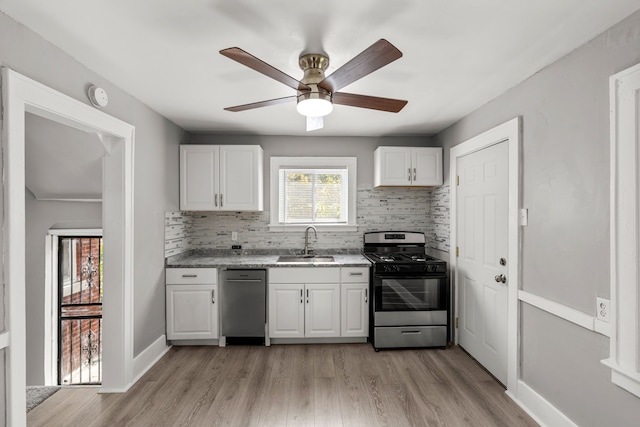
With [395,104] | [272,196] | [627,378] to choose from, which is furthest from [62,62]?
[627,378]

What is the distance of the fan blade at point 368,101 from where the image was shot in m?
1.95

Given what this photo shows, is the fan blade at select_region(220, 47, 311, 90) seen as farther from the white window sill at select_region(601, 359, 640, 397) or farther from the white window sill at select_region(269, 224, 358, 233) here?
the white window sill at select_region(269, 224, 358, 233)

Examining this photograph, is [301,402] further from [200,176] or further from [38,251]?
[38,251]

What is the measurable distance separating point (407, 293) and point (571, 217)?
66.5 inches

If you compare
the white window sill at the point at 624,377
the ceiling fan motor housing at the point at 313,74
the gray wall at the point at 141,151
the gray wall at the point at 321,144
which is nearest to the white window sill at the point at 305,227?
the gray wall at the point at 321,144

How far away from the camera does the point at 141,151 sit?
9.05 feet

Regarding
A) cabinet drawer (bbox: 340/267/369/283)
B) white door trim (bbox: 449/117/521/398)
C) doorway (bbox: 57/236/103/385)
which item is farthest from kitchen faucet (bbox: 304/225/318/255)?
doorway (bbox: 57/236/103/385)

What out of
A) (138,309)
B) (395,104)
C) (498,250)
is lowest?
(138,309)

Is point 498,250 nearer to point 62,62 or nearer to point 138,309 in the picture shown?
point 138,309

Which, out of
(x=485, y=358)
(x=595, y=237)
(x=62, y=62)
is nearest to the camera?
(x=595, y=237)

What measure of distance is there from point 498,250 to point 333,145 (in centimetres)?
221

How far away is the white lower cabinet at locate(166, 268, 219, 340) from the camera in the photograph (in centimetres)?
324

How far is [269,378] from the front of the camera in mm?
2676

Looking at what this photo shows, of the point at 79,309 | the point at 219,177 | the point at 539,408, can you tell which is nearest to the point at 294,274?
the point at 219,177
